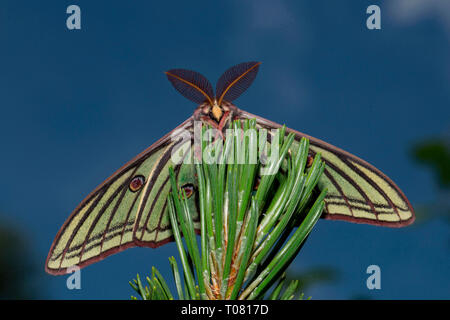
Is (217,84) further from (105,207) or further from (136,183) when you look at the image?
(105,207)

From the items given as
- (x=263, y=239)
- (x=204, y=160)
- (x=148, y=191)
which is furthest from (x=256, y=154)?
(x=148, y=191)

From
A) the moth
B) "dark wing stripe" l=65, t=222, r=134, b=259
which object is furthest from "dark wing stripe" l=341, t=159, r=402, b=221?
"dark wing stripe" l=65, t=222, r=134, b=259

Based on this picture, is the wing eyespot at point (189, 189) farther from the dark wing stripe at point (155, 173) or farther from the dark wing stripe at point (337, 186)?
the dark wing stripe at point (337, 186)

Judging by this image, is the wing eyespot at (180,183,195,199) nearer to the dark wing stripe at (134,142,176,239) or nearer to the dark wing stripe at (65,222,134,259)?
the dark wing stripe at (134,142,176,239)

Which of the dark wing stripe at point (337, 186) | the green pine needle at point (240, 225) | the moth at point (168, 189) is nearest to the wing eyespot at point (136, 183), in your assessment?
the moth at point (168, 189)

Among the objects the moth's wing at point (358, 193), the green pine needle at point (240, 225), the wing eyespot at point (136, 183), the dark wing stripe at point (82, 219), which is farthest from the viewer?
the wing eyespot at point (136, 183)

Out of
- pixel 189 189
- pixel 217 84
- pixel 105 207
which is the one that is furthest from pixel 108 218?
pixel 217 84

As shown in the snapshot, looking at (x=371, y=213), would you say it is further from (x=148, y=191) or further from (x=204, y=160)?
(x=148, y=191)
